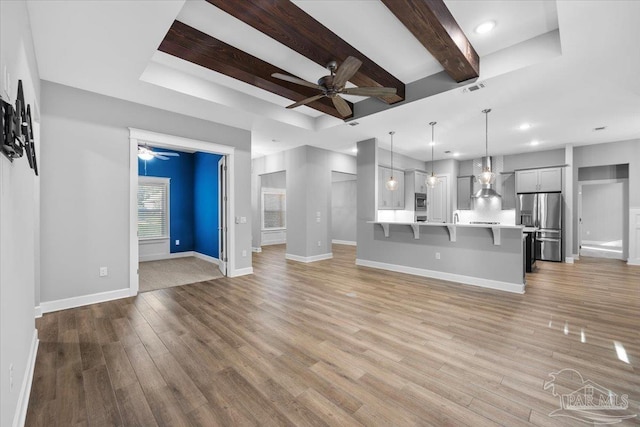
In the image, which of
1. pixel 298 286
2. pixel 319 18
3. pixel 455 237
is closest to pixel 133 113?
pixel 319 18

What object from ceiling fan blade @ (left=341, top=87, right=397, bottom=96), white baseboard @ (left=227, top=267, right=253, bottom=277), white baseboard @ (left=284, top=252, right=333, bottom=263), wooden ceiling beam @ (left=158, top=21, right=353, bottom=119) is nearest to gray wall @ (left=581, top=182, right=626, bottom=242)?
white baseboard @ (left=284, top=252, right=333, bottom=263)

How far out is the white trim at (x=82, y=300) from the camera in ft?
10.8

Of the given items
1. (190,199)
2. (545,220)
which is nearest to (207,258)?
(190,199)

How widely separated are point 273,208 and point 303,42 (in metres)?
7.49

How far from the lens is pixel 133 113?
397 centimetres

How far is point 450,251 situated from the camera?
4.90 m

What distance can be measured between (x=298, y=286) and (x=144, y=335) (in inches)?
89.4

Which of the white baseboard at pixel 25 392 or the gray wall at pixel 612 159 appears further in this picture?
the gray wall at pixel 612 159

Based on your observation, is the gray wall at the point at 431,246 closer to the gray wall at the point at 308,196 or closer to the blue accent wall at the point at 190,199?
the gray wall at the point at 308,196

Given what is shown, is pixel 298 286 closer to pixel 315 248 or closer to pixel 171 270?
pixel 315 248

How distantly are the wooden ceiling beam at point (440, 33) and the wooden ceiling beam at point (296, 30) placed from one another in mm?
782


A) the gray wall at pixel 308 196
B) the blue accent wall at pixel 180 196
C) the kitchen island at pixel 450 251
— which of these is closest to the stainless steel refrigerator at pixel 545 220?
the kitchen island at pixel 450 251

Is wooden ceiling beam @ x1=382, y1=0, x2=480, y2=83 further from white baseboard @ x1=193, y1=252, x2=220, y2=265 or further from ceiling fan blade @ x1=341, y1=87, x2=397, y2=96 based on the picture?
white baseboard @ x1=193, y1=252, x2=220, y2=265

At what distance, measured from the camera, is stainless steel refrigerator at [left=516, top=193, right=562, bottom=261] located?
668 centimetres
